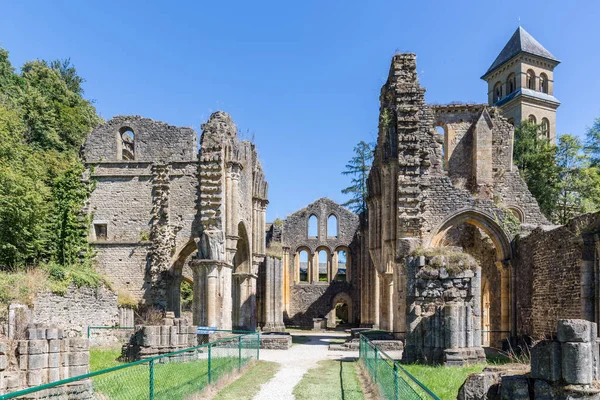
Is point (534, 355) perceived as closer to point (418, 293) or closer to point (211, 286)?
point (418, 293)

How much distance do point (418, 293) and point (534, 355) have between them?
6.69 m

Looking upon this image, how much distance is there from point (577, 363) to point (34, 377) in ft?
24.6

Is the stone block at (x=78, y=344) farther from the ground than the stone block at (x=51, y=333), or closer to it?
closer to it

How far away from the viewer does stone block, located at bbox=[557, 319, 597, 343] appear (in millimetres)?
5668

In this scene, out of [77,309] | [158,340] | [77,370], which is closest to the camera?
[77,370]

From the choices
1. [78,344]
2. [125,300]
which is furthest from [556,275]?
[125,300]

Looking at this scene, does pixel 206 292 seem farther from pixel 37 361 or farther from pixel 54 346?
pixel 37 361

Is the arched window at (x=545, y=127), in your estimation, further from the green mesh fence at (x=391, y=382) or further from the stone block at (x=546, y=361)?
the stone block at (x=546, y=361)

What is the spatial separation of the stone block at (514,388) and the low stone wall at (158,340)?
889 centimetres

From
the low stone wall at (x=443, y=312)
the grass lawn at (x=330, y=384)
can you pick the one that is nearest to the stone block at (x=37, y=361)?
the grass lawn at (x=330, y=384)

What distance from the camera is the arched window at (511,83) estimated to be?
48606 millimetres

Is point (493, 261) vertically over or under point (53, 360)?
over

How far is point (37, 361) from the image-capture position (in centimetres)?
768

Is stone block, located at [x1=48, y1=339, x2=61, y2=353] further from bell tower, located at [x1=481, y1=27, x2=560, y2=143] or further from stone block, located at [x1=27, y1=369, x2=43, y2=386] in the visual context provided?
bell tower, located at [x1=481, y1=27, x2=560, y2=143]
